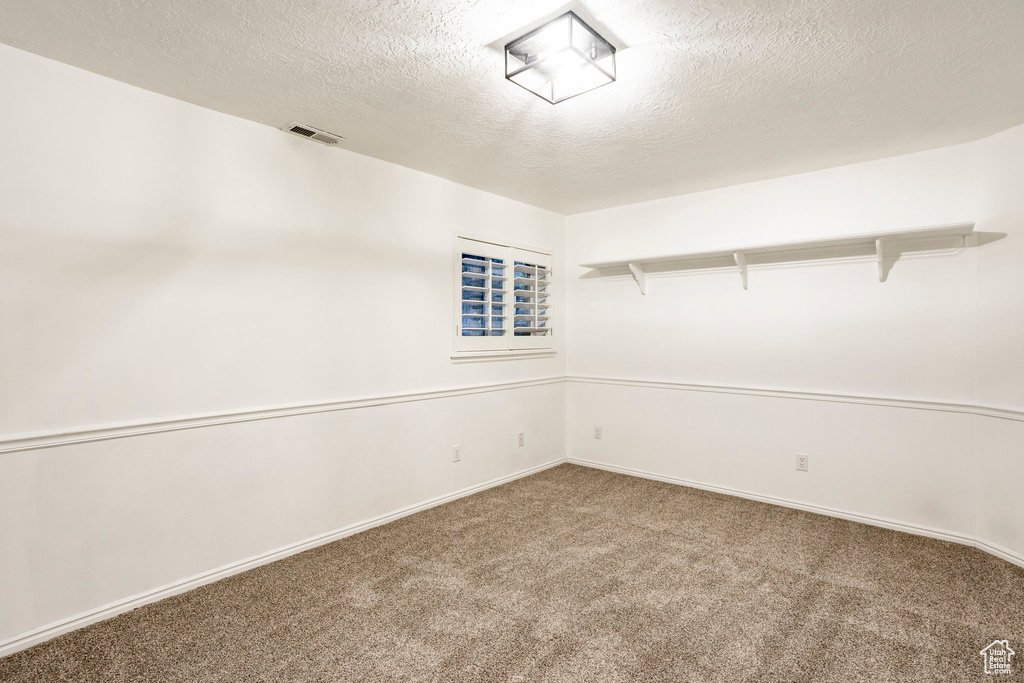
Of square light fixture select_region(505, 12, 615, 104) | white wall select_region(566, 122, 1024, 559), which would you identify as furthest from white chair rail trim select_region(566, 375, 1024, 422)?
square light fixture select_region(505, 12, 615, 104)

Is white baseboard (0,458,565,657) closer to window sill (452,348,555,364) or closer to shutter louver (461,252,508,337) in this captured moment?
window sill (452,348,555,364)

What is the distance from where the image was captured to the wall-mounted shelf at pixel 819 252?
9.98ft

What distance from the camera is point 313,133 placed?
2.89 meters

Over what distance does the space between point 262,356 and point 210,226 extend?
2.40 feet

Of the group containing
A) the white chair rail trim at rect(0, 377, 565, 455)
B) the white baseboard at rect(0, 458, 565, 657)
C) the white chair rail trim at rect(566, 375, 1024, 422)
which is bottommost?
the white baseboard at rect(0, 458, 565, 657)

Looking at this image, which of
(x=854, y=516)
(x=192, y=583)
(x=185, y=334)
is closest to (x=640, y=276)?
(x=854, y=516)

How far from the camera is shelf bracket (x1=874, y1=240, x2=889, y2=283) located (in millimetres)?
3146

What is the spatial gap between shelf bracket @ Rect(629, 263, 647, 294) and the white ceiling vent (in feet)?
8.30

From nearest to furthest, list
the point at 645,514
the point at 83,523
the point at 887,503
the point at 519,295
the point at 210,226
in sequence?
the point at 83,523
the point at 210,226
the point at 887,503
the point at 645,514
the point at 519,295

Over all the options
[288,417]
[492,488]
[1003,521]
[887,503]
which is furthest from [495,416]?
[1003,521]

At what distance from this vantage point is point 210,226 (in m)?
2.61

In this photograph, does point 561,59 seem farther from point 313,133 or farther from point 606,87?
point 313,133

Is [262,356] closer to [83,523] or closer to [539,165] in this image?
[83,523]

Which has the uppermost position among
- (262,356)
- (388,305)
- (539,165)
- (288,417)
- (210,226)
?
(539,165)
